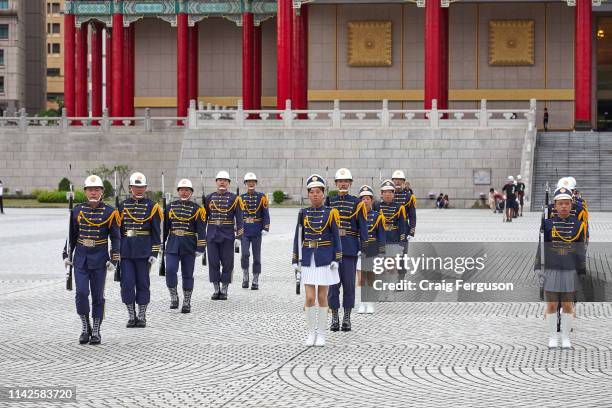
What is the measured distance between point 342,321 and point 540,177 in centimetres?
3249

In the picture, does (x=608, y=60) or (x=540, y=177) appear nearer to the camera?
(x=540, y=177)

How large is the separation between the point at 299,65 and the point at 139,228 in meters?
41.3

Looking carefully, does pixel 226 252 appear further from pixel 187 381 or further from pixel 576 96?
pixel 576 96

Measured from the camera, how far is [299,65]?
5512 cm

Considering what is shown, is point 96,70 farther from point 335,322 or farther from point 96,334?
point 96,334

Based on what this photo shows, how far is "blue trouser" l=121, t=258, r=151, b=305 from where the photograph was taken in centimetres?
1415

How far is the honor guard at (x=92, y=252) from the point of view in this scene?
1288cm

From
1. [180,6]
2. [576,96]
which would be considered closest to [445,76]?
[576,96]

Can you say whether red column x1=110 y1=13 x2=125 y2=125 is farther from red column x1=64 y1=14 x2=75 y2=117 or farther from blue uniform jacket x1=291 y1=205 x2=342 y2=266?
blue uniform jacket x1=291 y1=205 x2=342 y2=266

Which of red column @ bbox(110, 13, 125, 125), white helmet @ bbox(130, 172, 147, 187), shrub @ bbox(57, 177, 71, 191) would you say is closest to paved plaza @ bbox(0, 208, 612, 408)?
white helmet @ bbox(130, 172, 147, 187)

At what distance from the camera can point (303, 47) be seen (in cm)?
5606

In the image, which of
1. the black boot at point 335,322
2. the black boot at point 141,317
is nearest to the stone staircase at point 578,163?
the black boot at point 335,322

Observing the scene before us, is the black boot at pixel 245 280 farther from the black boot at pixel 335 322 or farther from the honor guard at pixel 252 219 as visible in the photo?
the black boot at pixel 335 322

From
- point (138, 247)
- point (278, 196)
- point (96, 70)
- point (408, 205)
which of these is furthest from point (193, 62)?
point (138, 247)
